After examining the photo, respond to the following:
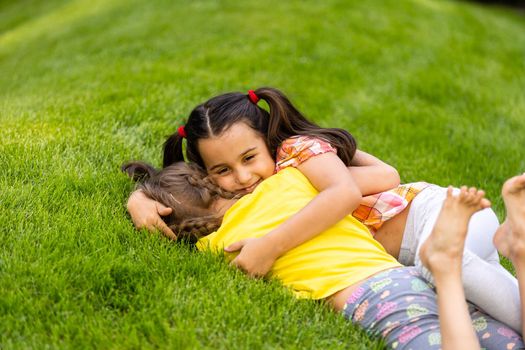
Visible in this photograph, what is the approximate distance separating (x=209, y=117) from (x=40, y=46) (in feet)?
22.3

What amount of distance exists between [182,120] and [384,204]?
2111 mm

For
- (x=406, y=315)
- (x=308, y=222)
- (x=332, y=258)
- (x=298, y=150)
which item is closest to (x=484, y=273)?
(x=406, y=315)

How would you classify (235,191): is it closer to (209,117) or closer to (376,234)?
(209,117)

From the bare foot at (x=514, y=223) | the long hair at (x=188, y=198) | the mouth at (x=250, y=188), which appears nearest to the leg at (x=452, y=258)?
the bare foot at (x=514, y=223)

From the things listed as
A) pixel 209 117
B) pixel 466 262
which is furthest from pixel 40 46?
pixel 466 262

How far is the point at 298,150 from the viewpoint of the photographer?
8.93 feet

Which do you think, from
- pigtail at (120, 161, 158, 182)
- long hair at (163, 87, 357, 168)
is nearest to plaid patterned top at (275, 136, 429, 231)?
long hair at (163, 87, 357, 168)

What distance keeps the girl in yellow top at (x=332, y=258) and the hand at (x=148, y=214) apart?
46mm

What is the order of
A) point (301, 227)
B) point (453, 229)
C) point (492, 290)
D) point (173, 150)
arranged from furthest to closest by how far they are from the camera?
point (173, 150)
point (301, 227)
point (492, 290)
point (453, 229)

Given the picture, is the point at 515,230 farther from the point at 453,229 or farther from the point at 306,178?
the point at 306,178

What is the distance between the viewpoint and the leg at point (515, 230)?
223cm

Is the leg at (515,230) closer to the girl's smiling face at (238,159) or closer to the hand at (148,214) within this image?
the girl's smiling face at (238,159)

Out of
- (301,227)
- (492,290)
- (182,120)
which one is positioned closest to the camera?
(492,290)

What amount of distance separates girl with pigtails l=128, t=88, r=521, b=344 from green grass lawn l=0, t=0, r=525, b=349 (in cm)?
18
